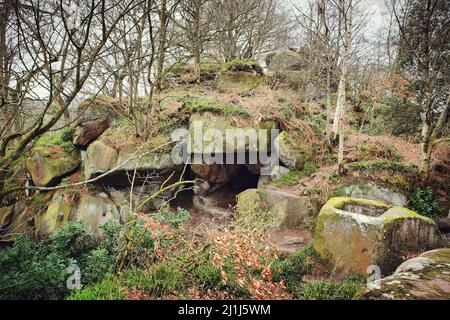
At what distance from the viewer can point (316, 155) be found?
9.94 metres

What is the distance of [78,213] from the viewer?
8164 millimetres

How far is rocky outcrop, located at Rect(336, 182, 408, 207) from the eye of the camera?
304 inches

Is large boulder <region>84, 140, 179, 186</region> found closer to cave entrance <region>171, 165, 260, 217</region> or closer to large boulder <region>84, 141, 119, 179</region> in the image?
large boulder <region>84, 141, 119, 179</region>

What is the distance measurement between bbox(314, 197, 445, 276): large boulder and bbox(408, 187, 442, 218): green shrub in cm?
181

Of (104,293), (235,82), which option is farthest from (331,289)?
(235,82)

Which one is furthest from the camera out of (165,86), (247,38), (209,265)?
(247,38)

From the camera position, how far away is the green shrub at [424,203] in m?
7.39

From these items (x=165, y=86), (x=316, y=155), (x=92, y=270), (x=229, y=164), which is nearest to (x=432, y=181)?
(x=316, y=155)

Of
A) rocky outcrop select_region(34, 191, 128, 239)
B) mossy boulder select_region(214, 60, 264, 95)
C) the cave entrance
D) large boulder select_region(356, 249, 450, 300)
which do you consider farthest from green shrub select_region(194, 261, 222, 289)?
mossy boulder select_region(214, 60, 264, 95)

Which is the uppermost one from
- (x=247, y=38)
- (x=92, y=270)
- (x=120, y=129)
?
(x=247, y=38)
